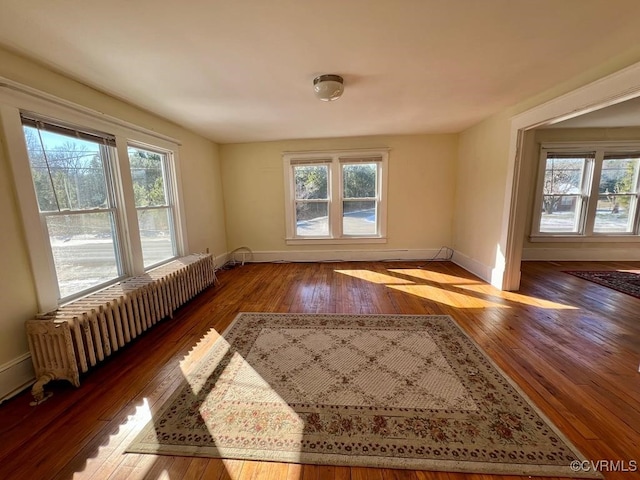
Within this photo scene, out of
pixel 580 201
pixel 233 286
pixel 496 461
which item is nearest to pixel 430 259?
pixel 580 201

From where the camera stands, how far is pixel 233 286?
3.79m

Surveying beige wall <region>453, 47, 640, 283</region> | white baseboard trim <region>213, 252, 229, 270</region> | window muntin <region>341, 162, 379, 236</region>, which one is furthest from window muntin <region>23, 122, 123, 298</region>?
beige wall <region>453, 47, 640, 283</region>

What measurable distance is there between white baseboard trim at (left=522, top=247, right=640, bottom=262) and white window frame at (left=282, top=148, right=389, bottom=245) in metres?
2.83

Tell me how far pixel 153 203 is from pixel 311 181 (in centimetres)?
262

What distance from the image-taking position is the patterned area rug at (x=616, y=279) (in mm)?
3334

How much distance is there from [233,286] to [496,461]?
3.34 m

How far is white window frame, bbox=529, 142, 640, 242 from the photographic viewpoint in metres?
4.45

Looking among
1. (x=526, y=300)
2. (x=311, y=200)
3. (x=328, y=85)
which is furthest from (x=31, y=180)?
(x=526, y=300)

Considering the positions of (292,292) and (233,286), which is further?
(233,286)

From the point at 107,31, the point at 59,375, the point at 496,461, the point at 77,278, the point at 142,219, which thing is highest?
the point at 107,31

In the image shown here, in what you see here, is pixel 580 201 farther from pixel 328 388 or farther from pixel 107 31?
pixel 107 31

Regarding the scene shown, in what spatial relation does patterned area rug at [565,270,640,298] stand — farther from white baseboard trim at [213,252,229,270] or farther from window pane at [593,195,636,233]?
white baseboard trim at [213,252,229,270]

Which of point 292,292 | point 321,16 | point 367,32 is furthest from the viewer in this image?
point 292,292

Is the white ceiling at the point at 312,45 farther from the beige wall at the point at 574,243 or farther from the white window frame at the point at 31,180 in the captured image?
the beige wall at the point at 574,243
